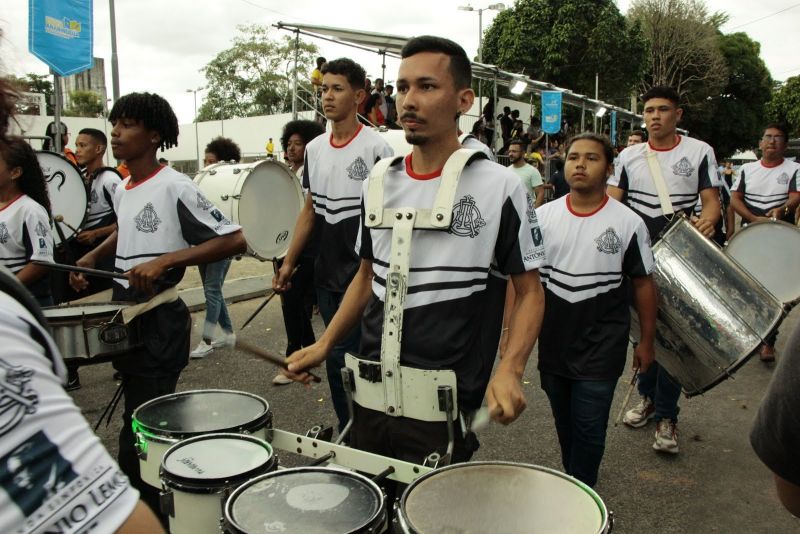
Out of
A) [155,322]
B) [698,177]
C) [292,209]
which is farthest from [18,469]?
[292,209]

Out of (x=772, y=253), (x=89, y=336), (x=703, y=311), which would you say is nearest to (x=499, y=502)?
(x=89, y=336)

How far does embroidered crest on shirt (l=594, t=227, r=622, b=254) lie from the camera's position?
144 inches

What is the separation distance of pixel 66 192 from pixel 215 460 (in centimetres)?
463

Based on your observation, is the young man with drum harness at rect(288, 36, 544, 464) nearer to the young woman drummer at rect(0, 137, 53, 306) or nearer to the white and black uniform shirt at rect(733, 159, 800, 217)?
the young woman drummer at rect(0, 137, 53, 306)

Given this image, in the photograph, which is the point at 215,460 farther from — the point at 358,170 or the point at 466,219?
the point at 358,170

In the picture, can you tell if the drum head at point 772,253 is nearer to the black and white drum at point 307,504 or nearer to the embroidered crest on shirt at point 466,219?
the embroidered crest on shirt at point 466,219

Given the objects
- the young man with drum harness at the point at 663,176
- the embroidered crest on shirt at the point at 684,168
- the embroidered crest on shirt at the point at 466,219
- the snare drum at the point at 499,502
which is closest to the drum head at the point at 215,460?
the snare drum at the point at 499,502

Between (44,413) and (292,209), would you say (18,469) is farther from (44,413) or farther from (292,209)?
(292,209)

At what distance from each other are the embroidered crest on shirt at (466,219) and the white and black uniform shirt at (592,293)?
144cm

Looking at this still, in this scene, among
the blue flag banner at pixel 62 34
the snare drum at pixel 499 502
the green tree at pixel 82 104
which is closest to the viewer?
the snare drum at pixel 499 502

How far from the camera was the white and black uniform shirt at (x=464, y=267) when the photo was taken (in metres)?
2.37

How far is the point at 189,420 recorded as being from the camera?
262 cm

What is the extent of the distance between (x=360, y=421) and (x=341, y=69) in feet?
9.76

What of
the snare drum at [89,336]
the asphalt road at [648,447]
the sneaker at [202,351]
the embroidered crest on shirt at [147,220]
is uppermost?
the embroidered crest on shirt at [147,220]
